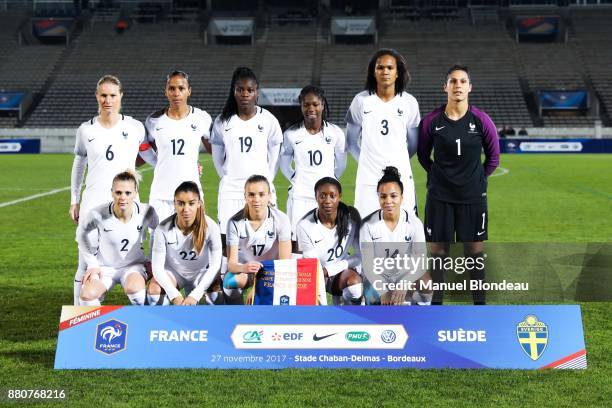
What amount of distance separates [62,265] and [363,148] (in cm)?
397

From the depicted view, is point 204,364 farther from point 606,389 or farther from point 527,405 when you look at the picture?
point 606,389

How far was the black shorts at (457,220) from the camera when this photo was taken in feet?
15.8

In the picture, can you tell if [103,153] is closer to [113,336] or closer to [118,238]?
[118,238]

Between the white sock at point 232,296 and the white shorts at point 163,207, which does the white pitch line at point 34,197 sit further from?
the white sock at point 232,296

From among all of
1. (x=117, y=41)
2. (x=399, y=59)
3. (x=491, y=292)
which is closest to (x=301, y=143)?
(x=399, y=59)

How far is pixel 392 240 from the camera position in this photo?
4.58 m

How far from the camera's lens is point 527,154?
97.7ft

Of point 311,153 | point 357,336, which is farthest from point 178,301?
point 311,153

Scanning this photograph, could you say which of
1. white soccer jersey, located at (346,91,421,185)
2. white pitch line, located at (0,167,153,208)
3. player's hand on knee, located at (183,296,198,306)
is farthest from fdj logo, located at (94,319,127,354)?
white pitch line, located at (0,167,153,208)

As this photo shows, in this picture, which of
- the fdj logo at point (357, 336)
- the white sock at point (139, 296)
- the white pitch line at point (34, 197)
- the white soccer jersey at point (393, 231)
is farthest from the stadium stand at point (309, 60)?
the fdj logo at point (357, 336)

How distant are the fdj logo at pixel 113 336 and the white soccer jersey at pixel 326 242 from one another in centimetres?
129

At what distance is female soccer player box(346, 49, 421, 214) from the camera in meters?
5.12

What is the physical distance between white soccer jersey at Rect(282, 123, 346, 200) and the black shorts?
81cm

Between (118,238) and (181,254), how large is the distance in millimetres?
467
